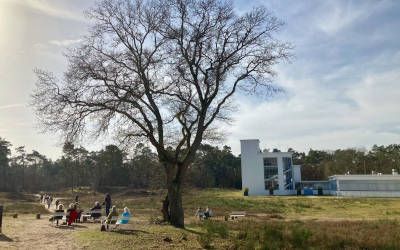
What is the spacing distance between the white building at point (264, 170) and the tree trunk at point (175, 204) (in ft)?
213

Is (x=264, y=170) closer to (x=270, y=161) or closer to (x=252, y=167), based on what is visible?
(x=270, y=161)

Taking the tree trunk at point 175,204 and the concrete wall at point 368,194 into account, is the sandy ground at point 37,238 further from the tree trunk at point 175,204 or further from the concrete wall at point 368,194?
the concrete wall at point 368,194

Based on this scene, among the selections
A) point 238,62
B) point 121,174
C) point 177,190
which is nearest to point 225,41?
point 238,62

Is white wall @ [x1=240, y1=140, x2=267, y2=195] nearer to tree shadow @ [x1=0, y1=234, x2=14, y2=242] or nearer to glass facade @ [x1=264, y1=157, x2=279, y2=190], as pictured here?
glass facade @ [x1=264, y1=157, x2=279, y2=190]

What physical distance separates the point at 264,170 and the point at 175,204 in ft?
227

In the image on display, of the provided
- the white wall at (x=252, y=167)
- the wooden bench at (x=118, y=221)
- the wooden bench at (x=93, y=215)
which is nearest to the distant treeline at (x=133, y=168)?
the white wall at (x=252, y=167)

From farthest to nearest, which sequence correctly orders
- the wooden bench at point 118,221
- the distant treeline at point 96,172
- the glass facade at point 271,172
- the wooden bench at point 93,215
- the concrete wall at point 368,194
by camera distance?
the distant treeline at point 96,172, the glass facade at point 271,172, the concrete wall at point 368,194, the wooden bench at point 93,215, the wooden bench at point 118,221

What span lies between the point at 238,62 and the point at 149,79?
478 cm

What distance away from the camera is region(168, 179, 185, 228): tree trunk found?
21.2 m

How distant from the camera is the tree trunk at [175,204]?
21.2 m

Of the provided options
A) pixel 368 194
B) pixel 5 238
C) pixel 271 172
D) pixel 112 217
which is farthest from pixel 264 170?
pixel 5 238

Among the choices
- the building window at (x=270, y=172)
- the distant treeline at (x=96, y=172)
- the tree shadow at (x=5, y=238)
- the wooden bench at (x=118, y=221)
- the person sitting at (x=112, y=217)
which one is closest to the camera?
the tree shadow at (x=5, y=238)

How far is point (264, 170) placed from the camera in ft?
291

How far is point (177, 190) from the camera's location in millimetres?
21516
